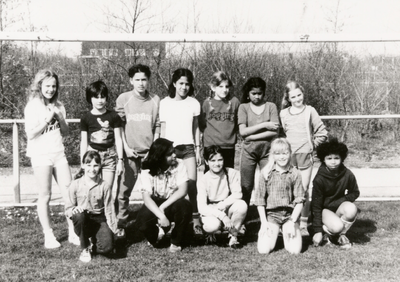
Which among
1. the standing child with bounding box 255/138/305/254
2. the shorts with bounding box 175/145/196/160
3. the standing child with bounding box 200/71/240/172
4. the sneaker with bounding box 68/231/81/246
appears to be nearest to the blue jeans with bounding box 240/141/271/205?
the standing child with bounding box 200/71/240/172

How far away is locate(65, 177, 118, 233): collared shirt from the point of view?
4.38 meters

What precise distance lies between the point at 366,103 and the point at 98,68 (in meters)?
5.33

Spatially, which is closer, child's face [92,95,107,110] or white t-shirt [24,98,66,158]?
white t-shirt [24,98,66,158]

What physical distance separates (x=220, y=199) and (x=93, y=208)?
4.09ft

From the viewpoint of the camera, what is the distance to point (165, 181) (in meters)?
4.63

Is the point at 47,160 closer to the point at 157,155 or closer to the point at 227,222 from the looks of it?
the point at 157,155

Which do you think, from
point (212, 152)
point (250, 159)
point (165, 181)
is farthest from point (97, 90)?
point (250, 159)

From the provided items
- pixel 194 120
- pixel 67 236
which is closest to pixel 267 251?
pixel 194 120

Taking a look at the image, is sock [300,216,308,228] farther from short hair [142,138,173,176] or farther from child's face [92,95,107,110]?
child's face [92,95,107,110]

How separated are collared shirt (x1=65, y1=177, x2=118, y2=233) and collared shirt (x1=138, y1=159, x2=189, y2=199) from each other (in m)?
0.36

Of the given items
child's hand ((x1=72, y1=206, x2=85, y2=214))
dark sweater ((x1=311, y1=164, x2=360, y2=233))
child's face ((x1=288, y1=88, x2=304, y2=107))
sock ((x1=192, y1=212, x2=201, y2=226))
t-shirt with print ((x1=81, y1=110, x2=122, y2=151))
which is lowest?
sock ((x1=192, y1=212, x2=201, y2=226))

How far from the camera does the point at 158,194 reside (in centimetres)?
465

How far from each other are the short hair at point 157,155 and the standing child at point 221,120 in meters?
0.69

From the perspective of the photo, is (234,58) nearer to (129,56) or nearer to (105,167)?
(129,56)
